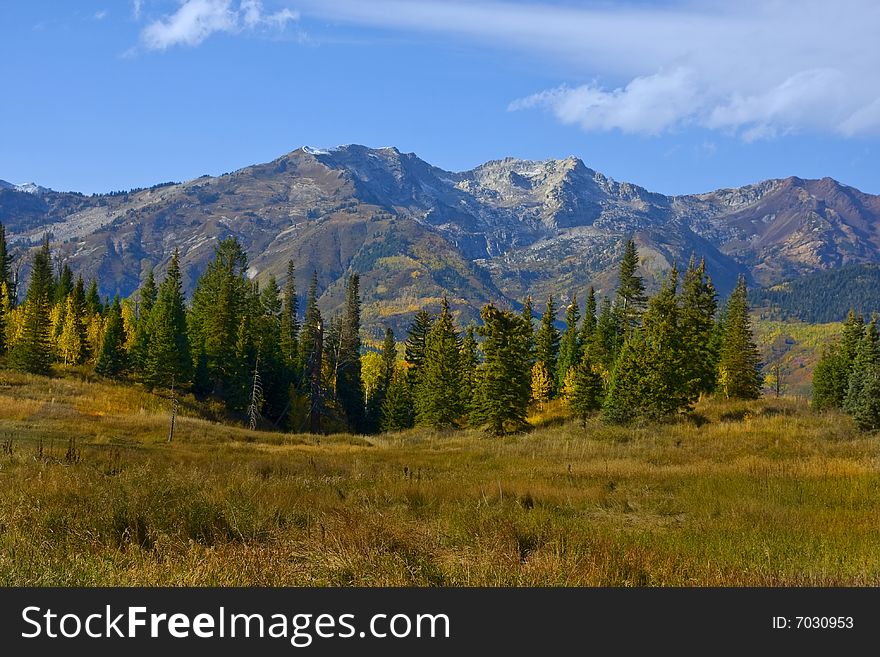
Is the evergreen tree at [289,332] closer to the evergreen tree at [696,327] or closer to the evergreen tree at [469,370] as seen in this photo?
the evergreen tree at [469,370]

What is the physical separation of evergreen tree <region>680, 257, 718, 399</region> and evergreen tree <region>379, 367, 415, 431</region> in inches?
1208

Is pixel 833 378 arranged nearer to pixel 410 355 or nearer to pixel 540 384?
pixel 540 384

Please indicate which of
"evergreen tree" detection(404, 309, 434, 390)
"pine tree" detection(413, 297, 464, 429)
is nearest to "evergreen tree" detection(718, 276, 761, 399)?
"pine tree" detection(413, 297, 464, 429)

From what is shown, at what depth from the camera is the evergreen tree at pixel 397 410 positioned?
71188 mm

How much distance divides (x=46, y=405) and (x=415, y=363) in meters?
44.7

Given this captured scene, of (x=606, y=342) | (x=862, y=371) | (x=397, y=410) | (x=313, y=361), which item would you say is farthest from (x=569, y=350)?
(x=862, y=371)

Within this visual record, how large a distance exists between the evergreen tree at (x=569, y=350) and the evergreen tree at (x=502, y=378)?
2553 centimetres

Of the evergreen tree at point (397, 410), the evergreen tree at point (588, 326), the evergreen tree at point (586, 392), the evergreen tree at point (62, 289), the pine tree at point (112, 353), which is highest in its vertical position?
the evergreen tree at point (62, 289)

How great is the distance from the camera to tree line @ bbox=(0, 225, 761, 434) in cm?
5100

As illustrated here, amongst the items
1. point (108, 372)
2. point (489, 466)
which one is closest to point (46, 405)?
point (108, 372)

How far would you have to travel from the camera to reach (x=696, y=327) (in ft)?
182

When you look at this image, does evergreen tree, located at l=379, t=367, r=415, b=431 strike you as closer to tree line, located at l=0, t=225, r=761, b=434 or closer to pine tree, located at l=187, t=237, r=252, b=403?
tree line, located at l=0, t=225, r=761, b=434

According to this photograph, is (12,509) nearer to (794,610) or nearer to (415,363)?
(794,610)

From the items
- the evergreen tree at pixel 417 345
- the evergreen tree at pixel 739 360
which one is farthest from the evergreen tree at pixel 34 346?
the evergreen tree at pixel 739 360
